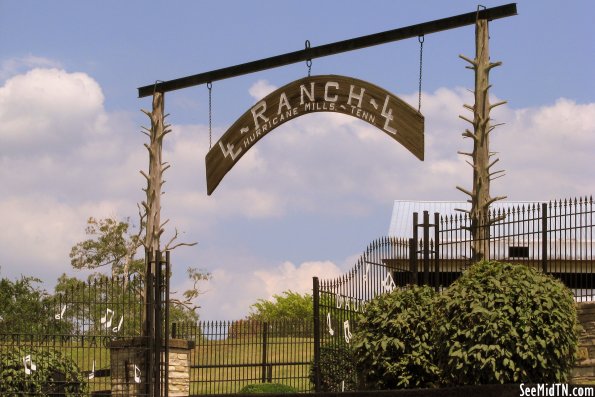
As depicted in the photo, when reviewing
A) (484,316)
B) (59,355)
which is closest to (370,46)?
(484,316)

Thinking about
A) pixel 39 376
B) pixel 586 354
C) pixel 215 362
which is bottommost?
pixel 215 362

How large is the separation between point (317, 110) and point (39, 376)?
7032 millimetres

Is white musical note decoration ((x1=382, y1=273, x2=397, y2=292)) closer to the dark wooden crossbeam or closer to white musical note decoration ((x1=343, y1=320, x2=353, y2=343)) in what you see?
white musical note decoration ((x1=343, y1=320, x2=353, y2=343))

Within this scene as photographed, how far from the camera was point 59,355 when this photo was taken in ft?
59.2

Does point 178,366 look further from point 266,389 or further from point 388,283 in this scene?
point 388,283

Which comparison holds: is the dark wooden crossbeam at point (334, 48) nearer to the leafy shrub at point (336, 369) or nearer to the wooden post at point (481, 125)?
the wooden post at point (481, 125)

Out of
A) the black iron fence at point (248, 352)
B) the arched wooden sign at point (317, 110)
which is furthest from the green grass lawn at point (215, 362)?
the arched wooden sign at point (317, 110)

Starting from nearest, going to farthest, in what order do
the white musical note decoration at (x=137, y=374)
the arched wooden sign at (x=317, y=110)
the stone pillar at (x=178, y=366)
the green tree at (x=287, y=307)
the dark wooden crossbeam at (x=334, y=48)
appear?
the arched wooden sign at (x=317, y=110)
the dark wooden crossbeam at (x=334, y=48)
the white musical note decoration at (x=137, y=374)
the stone pillar at (x=178, y=366)
the green tree at (x=287, y=307)

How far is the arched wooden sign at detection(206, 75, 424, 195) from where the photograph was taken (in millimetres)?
16219

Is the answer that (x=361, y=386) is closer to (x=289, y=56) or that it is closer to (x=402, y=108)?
(x=402, y=108)

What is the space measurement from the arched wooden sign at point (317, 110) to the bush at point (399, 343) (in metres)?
2.54

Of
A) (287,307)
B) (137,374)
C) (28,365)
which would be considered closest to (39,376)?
(28,365)

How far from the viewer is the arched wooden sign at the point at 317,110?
16.2 meters

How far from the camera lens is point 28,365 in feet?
57.9
